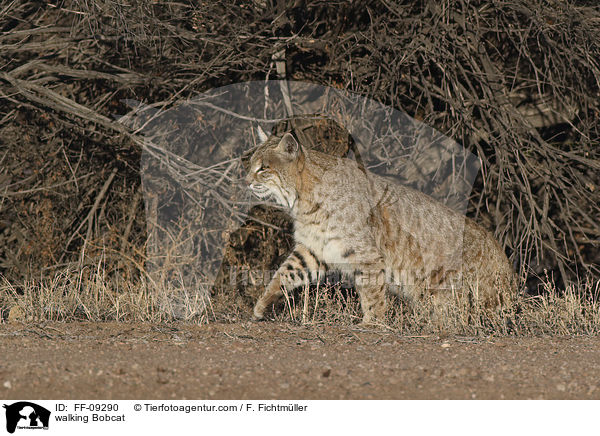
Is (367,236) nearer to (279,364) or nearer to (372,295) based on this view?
(372,295)

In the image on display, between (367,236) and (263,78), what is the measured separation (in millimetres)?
2316

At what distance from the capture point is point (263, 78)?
26.7 ft

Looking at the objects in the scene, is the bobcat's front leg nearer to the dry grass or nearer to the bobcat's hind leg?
the dry grass

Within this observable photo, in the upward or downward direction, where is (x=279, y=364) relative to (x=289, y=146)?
downward

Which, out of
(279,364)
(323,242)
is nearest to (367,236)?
(323,242)

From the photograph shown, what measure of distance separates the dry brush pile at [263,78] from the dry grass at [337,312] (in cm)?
15

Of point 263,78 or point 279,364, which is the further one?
point 263,78

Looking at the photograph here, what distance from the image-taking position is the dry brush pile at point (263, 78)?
744 cm

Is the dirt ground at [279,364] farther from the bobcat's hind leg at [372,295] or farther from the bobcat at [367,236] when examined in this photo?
the bobcat at [367,236]

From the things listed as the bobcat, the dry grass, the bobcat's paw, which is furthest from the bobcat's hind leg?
the bobcat's paw

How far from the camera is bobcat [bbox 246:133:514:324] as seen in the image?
22.3 feet

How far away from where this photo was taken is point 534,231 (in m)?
7.34
